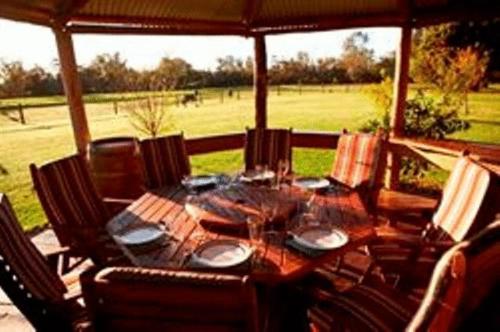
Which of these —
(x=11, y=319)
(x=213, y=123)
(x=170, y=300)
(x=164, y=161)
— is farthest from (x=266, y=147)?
(x=213, y=123)

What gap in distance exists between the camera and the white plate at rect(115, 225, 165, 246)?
240 cm

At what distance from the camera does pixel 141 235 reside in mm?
2498

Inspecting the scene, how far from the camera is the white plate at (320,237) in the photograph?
229 centimetres

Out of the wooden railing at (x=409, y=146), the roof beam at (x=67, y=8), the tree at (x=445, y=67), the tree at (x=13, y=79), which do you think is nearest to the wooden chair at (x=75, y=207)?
the roof beam at (x=67, y=8)

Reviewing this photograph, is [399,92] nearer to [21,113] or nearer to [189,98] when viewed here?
[189,98]

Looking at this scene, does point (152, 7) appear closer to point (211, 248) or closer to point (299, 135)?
point (299, 135)

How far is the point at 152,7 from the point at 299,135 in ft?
8.18

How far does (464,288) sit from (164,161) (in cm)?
325

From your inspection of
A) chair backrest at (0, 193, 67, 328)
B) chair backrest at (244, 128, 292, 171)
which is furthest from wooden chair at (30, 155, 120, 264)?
chair backrest at (244, 128, 292, 171)

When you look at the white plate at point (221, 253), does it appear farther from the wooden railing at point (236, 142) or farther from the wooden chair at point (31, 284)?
the wooden railing at point (236, 142)

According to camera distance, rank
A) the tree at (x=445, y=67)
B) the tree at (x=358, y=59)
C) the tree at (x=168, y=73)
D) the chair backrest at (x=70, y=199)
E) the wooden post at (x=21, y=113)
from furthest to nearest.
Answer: the wooden post at (x=21, y=113)
the tree at (x=358, y=59)
the tree at (x=168, y=73)
the tree at (x=445, y=67)
the chair backrest at (x=70, y=199)

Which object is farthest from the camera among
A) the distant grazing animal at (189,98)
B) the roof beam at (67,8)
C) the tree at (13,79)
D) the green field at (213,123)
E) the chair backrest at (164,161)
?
the distant grazing animal at (189,98)

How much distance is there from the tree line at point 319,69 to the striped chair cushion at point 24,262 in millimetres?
5836

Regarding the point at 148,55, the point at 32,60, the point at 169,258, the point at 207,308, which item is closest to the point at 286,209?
the point at 169,258
